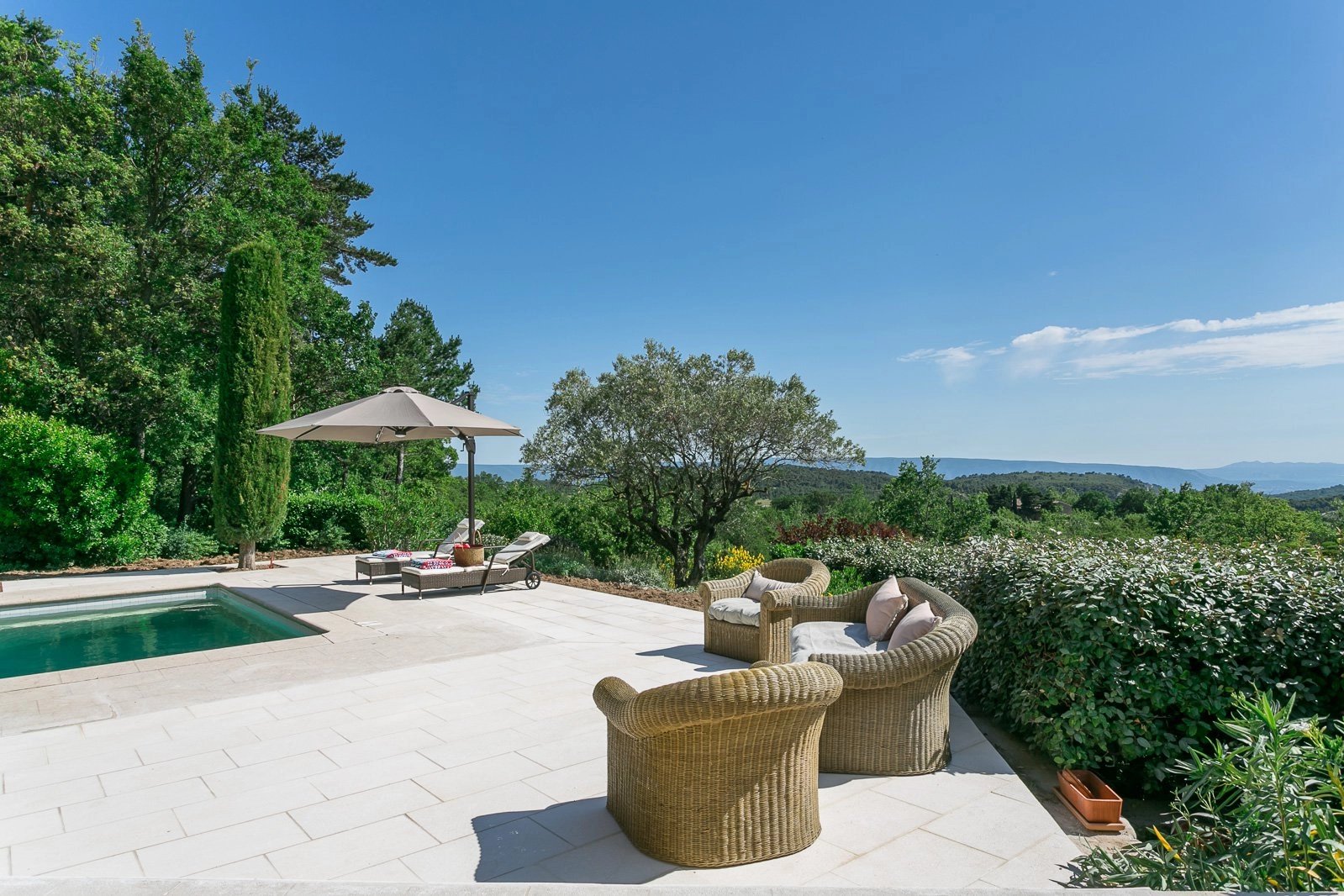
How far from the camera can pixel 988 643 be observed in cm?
437

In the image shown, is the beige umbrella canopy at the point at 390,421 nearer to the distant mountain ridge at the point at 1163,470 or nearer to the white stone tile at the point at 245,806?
the white stone tile at the point at 245,806

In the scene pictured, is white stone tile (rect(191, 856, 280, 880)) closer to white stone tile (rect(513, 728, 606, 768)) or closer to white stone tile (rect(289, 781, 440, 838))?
white stone tile (rect(289, 781, 440, 838))

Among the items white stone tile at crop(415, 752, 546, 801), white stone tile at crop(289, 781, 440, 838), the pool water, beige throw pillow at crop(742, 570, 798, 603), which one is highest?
beige throw pillow at crop(742, 570, 798, 603)

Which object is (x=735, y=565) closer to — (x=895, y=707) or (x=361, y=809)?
(x=895, y=707)

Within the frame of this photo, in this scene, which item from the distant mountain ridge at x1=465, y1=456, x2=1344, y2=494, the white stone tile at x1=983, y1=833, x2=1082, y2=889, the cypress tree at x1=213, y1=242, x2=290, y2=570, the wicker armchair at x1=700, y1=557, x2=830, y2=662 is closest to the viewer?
the white stone tile at x1=983, y1=833, x2=1082, y2=889

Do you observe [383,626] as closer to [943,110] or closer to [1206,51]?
[943,110]

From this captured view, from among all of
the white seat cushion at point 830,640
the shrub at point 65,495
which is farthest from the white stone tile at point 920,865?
the shrub at point 65,495

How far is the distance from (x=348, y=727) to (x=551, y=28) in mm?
11731

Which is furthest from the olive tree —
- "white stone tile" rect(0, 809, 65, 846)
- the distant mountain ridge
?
the distant mountain ridge

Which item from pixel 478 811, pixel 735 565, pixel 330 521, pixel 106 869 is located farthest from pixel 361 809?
pixel 330 521

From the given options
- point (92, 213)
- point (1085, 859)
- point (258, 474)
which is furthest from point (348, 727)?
point (92, 213)

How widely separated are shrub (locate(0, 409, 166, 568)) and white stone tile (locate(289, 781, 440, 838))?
11067 mm

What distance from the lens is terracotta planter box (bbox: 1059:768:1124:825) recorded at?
9.88ft

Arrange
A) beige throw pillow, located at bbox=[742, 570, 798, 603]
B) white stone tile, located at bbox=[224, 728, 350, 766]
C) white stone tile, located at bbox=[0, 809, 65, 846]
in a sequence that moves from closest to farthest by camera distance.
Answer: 1. white stone tile, located at bbox=[0, 809, 65, 846]
2. white stone tile, located at bbox=[224, 728, 350, 766]
3. beige throw pillow, located at bbox=[742, 570, 798, 603]
